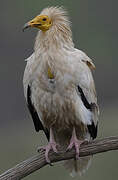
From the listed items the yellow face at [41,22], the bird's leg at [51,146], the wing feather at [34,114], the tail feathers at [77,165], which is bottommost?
the tail feathers at [77,165]

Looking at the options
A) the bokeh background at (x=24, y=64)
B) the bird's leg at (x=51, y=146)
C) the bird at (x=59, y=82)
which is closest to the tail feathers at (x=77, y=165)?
the bird at (x=59, y=82)

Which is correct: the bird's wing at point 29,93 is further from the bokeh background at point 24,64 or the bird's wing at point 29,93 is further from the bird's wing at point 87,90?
the bokeh background at point 24,64

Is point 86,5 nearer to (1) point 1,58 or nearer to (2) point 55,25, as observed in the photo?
(1) point 1,58

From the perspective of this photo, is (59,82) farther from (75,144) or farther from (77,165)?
(77,165)

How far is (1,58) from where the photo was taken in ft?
75.4

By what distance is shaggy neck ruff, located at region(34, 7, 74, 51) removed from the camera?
9.83 m

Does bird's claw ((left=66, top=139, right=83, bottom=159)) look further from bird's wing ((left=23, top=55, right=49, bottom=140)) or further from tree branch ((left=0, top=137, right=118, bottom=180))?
bird's wing ((left=23, top=55, right=49, bottom=140))

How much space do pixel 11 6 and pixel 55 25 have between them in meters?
17.9

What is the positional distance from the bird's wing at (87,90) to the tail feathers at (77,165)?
1.29 feet

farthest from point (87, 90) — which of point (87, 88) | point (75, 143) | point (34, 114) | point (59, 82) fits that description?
point (34, 114)

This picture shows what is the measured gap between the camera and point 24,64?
2145cm

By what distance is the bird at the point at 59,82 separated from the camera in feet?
31.7

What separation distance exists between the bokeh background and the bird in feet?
18.5

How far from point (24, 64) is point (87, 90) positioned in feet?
38.2
